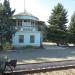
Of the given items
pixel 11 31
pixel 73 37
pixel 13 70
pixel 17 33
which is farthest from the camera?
pixel 73 37

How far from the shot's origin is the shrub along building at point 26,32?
132 ft

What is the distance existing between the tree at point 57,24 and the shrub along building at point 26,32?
515 centimetres

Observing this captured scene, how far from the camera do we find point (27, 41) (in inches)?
1597

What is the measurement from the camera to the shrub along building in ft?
132

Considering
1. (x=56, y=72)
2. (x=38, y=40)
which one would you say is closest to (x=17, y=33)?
(x=38, y=40)

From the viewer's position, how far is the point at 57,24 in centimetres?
4812

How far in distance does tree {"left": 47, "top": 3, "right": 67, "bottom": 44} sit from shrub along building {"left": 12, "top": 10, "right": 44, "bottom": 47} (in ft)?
16.9

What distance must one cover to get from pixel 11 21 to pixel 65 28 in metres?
13.7

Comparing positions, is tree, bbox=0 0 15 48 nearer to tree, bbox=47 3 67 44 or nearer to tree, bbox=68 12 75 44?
tree, bbox=47 3 67 44

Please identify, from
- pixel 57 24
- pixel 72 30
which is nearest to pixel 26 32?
pixel 57 24

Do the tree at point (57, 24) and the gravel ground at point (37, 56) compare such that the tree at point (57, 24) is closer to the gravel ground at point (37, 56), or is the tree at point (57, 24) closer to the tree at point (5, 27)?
the tree at point (5, 27)

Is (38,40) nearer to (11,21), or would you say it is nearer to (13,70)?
(11,21)

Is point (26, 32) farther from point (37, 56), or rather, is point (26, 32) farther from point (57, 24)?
point (37, 56)

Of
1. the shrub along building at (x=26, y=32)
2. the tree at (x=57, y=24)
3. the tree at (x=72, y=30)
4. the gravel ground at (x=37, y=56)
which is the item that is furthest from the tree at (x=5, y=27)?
the tree at (x=72, y=30)
